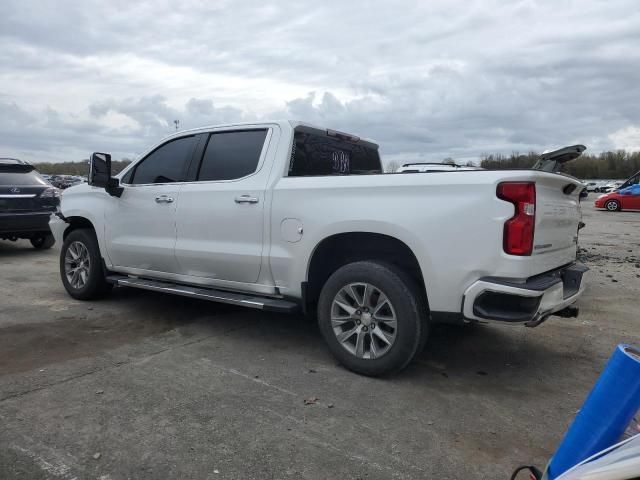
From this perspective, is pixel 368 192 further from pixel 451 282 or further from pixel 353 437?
pixel 353 437

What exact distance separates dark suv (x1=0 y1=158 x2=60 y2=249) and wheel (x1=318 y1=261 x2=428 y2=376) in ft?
25.2

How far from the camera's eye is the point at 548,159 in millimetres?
4207

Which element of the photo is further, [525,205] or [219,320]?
[219,320]

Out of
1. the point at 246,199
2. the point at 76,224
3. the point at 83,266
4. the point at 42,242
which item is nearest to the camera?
the point at 246,199

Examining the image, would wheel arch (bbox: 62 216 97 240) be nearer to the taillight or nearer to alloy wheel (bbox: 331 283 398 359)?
alloy wheel (bbox: 331 283 398 359)

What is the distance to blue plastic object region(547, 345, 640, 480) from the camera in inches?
66.1

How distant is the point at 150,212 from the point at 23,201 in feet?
18.5

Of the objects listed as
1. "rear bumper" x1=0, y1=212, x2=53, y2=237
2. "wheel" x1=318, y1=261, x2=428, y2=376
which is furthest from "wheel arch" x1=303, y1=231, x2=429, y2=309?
"rear bumper" x1=0, y1=212, x2=53, y2=237

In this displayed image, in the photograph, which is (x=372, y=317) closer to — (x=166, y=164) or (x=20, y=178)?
(x=166, y=164)

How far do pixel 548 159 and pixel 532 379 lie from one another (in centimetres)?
174

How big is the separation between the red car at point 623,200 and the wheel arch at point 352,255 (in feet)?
78.6

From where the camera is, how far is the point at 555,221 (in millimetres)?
3711

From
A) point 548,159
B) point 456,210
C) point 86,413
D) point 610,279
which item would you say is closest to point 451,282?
point 456,210

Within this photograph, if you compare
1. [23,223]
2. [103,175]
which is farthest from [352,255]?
[23,223]
